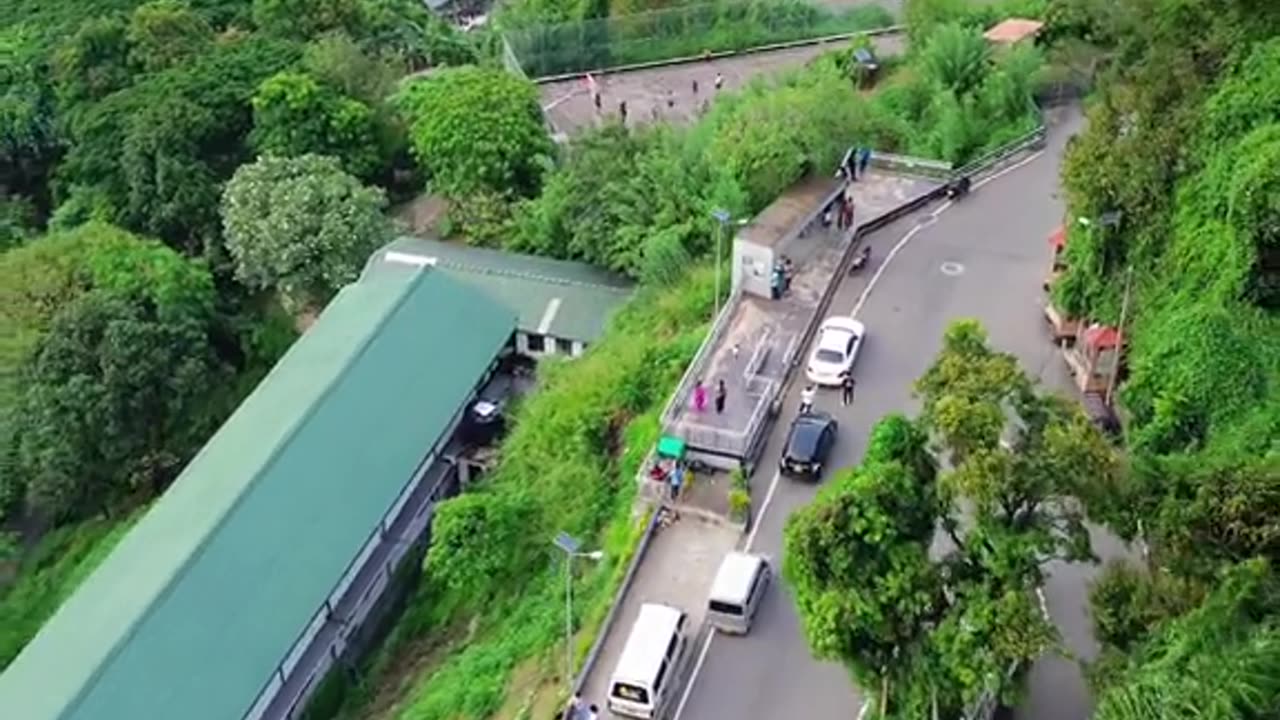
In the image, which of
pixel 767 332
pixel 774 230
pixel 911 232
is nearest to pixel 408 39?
pixel 911 232

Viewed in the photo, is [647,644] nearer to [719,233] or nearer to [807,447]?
[807,447]

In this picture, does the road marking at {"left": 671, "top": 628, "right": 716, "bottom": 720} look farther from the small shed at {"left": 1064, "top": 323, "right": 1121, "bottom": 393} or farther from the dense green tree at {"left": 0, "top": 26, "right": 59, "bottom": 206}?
the dense green tree at {"left": 0, "top": 26, "right": 59, "bottom": 206}

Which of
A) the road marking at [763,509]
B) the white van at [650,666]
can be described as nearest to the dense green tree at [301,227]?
the road marking at [763,509]

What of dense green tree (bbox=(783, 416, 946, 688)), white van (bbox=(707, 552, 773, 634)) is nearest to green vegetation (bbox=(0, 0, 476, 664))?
white van (bbox=(707, 552, 773, 634))

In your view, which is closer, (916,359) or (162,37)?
(916,359)

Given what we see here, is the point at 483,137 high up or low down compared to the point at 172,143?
up

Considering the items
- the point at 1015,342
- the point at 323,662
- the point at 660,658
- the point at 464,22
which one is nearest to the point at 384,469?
the point at 323,662
